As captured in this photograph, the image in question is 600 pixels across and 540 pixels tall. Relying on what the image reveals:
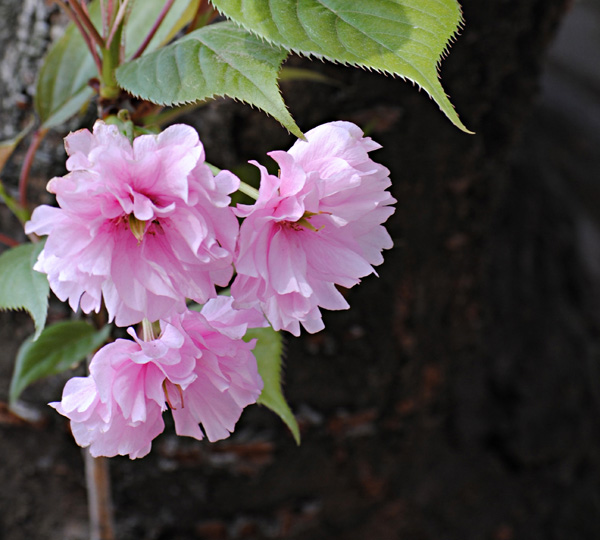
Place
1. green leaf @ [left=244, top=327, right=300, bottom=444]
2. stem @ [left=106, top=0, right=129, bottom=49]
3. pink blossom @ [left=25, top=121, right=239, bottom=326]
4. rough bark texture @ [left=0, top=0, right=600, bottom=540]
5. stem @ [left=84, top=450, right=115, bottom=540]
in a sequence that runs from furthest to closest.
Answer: rough bark texture @ [left=0, top=0, right=600, bottom=540] → stem @ [left=84, top=450, right=115, bottom=540] → green leaf @ [left=244, top=327, right=300, bottom=444] → stem @ [left=106, top=0, right=129, bottom=49] → pink blossom @ [left=25, top=121, right=239, bottom=326]

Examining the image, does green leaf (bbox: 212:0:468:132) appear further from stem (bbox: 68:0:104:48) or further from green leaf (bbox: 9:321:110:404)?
green leaf (bbox: 9:321:110:404)

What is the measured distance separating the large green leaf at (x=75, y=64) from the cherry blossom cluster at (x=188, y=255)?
0.29 metres

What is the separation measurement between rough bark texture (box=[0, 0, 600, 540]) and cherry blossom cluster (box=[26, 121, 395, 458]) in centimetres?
53

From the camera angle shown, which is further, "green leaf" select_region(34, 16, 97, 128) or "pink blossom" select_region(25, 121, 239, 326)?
"green leaf" select_region(34, 16, 97, 128)

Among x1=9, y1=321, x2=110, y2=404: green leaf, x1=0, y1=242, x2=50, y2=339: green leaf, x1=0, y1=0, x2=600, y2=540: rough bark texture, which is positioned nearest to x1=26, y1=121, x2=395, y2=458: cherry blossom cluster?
x1=0, y1=242, x2=50, y2=339: green leaf

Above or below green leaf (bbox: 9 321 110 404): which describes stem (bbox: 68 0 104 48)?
above

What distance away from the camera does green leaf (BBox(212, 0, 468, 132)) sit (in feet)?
1.29

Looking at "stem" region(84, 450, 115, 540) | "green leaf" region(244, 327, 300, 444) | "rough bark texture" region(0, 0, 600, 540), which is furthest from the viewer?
"rough bark texture" region(0, 0, 600, 540)

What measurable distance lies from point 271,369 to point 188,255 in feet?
0.87

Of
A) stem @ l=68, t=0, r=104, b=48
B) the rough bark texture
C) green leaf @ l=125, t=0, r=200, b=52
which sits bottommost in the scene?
the rough bark texture

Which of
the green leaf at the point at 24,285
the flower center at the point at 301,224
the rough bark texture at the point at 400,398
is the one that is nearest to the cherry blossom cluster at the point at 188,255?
the flower center at the point at 301,224

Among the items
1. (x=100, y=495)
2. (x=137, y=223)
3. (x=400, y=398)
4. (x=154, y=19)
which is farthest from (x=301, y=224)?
(x=400, y=398)

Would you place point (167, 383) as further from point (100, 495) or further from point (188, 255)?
point (100, 495)

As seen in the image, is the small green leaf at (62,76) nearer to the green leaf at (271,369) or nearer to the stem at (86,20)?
the stem at (86,20)
